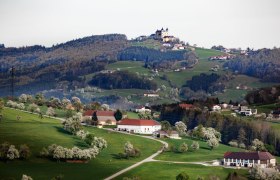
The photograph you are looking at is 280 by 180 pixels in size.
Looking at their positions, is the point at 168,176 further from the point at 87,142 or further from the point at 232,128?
the point at 232,128

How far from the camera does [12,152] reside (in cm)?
11250

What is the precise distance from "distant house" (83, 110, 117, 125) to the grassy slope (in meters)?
13.9

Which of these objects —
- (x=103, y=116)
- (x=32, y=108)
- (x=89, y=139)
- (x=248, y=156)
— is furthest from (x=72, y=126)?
(x=248, y=156)

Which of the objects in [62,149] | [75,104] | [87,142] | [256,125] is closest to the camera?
[62,149]

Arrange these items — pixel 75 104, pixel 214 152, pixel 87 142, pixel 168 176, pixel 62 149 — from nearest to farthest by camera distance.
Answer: pixel 168 176 → pixel 62 149 → pixel 87 142 → pixel 214 152 → pixel 75 104

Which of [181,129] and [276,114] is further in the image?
[276,114]

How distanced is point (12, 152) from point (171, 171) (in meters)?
27.3

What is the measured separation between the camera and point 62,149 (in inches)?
4717

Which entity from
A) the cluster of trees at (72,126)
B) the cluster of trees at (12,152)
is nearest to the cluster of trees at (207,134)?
the cluster of trees at (72,126)

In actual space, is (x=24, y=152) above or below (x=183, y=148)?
above

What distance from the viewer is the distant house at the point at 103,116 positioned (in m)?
173

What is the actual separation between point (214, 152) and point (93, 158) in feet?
105

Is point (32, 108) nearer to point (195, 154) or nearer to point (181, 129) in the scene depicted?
point (181, 129)

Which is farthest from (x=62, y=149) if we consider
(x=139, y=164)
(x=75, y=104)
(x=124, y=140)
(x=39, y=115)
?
(x=75, y=104)
